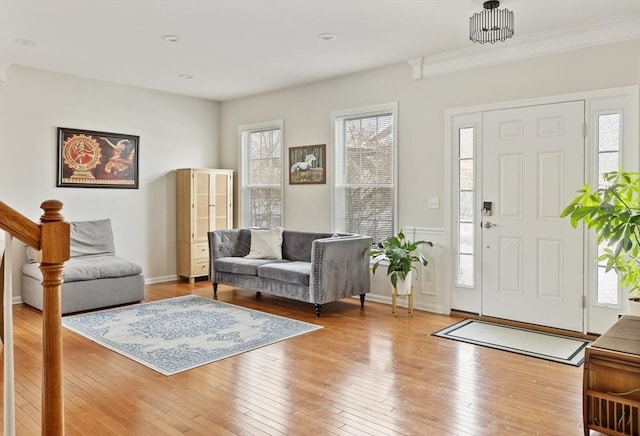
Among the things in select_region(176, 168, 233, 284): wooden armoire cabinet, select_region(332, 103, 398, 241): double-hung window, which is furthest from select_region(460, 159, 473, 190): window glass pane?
select_region(176, 168, 233, 284): wooden armoire cabinet

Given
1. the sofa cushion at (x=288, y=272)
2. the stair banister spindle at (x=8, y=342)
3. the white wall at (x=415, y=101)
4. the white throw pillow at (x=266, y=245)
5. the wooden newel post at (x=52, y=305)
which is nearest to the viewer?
the stair banister spindle at (x=8, y=342)

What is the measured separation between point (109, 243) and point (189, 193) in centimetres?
126

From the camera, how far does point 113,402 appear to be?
2809 mm

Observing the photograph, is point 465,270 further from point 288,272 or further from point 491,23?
point 491,23

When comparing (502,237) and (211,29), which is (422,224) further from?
(211,29)

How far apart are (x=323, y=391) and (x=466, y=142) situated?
297cm

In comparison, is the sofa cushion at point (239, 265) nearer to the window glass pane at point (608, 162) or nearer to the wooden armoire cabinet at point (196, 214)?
the wooden armoire cabinet at point (196, 214)

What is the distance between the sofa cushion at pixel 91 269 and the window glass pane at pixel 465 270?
3505 mm

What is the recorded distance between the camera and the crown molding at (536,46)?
3920mm

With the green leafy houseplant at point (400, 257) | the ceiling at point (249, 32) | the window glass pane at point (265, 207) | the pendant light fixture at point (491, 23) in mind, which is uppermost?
the ceiling at point (249, 32)

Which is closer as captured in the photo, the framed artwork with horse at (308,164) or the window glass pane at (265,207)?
the framed artwork with horse at (308,164)

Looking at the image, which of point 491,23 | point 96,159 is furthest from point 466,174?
point 96,159

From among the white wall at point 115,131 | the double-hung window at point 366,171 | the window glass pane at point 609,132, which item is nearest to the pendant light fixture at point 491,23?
the window glass pane at point 609,132

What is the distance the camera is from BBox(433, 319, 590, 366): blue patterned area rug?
367cm
